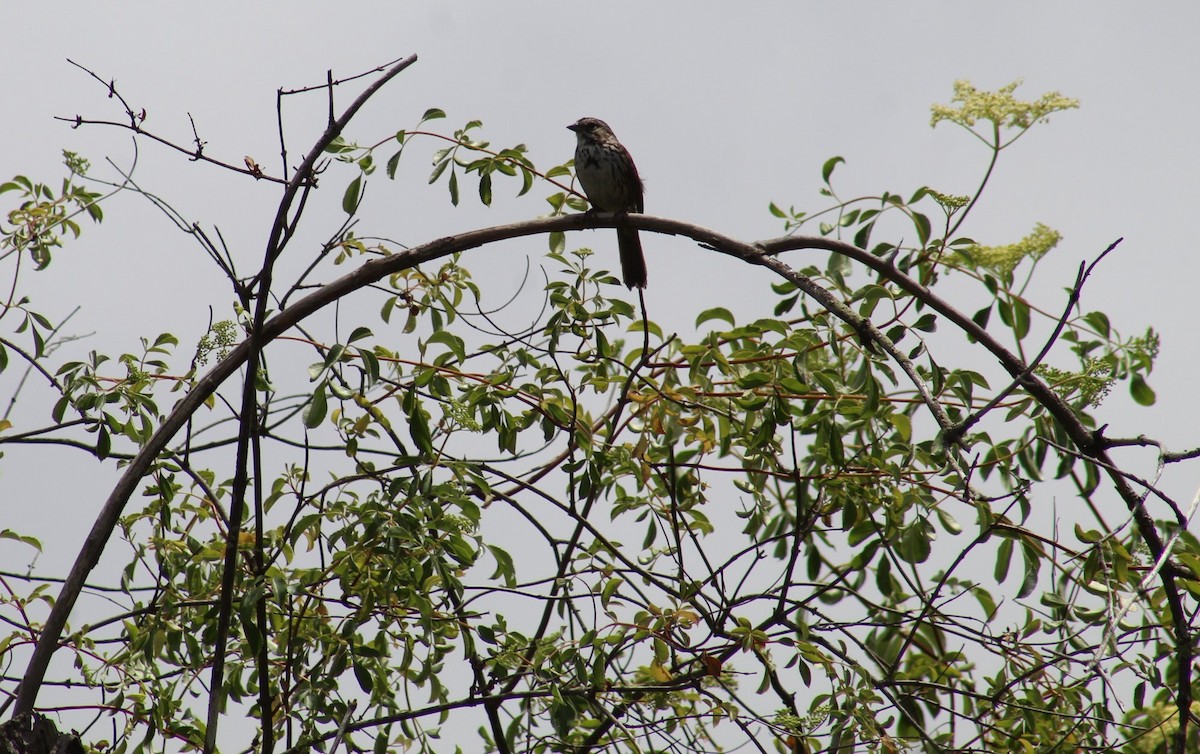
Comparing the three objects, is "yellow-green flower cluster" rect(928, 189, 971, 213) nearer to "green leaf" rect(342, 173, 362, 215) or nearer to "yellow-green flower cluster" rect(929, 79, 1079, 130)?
"yellow-green flower cluster" rect(929, 79, 1079, 130)

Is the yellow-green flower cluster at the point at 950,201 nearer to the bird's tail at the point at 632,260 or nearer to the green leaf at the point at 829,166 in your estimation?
the green leaf at the point at 829,166

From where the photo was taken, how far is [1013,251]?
2.53 meters

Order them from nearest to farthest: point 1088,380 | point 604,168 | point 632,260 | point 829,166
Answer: point 1088,380
point 829,166
point 632,260
point 604,168

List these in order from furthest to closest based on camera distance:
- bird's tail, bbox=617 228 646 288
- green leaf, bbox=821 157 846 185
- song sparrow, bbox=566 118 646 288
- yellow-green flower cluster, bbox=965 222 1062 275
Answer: song sparrow, bbox=566 118 646 288, bird's tail, bbox=617 228 646 288, green leaf, bbox=821 157 846 185, yellow-green flower cluster, bbox=965 222 1062 275

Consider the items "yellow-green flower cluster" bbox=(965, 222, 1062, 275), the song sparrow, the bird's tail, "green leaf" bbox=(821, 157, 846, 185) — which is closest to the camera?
"yellow-green flower cluster" bbox=(965, 222, 1062, 275)

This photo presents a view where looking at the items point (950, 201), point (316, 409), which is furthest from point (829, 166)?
point (316, 409)

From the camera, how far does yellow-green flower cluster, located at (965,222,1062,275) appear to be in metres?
2.42

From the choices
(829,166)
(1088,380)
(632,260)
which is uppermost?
(632,260)

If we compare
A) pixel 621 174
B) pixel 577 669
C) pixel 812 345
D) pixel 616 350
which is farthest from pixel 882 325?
pixel 621 174

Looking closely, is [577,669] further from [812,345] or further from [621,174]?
[621,174]

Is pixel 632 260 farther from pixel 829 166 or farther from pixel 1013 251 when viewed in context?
pixel 1013 251

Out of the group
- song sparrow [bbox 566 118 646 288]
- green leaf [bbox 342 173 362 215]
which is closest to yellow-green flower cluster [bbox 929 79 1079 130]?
green leaf [bbox 342 173 362 215]

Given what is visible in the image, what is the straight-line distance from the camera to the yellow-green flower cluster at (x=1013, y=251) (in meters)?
2.42

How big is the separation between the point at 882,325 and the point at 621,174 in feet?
10.2
